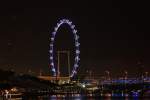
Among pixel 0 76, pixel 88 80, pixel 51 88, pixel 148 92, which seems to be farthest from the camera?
pixel 88 80

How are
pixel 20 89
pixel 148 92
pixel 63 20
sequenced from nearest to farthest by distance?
pixel 63 20 → pixel 20 89 → pixel 148 92

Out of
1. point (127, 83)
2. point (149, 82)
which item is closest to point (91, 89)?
point (127, 83)

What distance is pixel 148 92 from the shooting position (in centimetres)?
16262

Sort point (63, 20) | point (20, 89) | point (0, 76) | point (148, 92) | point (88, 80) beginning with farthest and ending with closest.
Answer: point (88, 80) → point (148, 92) → point (20, 89) → point (63, 20) → point (0, 76)

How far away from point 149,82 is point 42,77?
98.8 feet

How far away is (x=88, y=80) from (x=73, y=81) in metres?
22.6

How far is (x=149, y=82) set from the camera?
159 metres

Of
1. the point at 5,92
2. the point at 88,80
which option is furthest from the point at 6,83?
the point at 88,80

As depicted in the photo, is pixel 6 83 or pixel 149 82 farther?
pixel 149 82

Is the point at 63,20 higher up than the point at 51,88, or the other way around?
the point at 63,20

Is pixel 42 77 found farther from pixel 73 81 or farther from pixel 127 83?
pixel 127 83

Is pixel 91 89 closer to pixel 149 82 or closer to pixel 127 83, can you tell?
pixel 127 83

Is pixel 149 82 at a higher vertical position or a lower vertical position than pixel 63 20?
lower

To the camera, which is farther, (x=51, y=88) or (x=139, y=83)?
(x=51, y=88)
